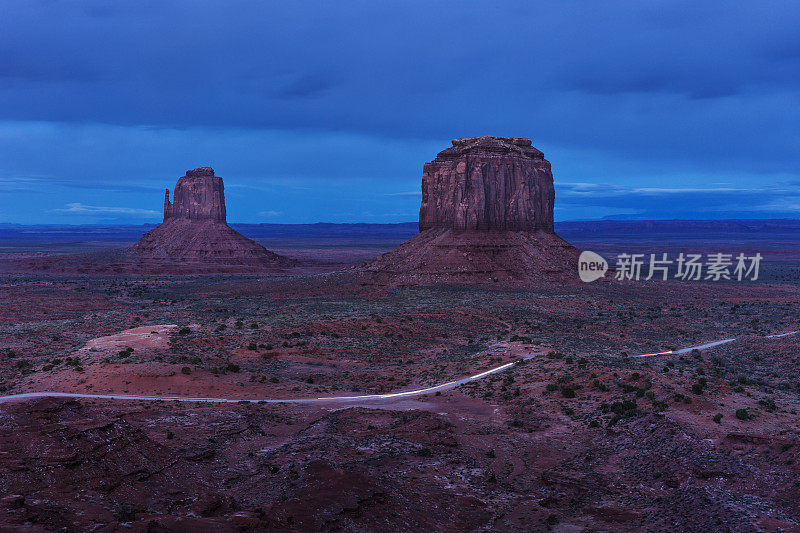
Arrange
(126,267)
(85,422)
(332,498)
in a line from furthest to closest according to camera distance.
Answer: (126,267)
(85,422)
(332,498)

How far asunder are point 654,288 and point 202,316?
56565 millimetres

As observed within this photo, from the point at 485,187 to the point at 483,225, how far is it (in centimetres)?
475

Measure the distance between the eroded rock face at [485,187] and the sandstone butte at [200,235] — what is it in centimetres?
4356

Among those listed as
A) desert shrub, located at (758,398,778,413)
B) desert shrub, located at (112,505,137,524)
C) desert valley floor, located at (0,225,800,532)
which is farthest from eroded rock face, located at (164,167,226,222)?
desert shrub, located at (112,505,137,524)

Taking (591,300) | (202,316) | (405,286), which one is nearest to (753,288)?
(591,300)

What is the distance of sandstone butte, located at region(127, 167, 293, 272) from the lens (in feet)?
376

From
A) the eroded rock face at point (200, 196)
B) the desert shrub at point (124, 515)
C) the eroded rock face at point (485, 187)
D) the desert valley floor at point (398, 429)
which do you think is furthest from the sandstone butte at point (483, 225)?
the desert shrub at point (124, 515)

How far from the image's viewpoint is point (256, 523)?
560 inches

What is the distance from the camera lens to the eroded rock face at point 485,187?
254 ft

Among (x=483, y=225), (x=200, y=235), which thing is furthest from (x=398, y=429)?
(x=200, y=235)

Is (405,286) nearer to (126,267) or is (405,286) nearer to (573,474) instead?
(573,474)

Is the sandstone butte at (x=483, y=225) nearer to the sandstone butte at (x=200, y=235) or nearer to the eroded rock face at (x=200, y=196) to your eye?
the sandstone butte at (x=200, y=235)

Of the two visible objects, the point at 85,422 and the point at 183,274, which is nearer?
the point at 85,422

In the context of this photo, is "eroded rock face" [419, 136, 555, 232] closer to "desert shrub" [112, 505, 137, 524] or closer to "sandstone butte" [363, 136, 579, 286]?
"sandstone butte" [363, 136, 579, 286]
